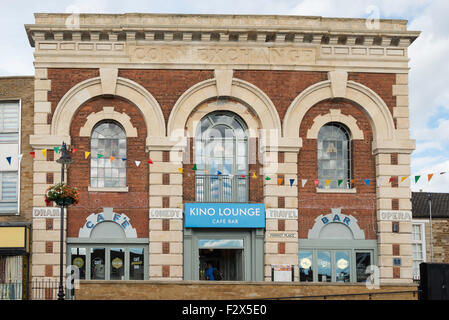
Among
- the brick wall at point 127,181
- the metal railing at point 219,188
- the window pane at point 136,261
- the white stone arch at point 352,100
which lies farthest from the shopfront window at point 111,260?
the white stone arch at point 352,100

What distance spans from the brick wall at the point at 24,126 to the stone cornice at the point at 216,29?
1863 mm

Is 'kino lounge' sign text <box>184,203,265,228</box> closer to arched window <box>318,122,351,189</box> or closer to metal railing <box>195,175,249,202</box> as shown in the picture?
metal railing <box>195,175,249,202</box>

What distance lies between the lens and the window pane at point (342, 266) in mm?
27203

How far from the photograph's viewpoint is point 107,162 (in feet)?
89.3

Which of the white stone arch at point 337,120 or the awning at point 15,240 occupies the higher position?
the white stone arch at point 337,120

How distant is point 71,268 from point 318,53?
12504mm

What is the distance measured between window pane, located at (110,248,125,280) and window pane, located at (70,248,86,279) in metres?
1.02

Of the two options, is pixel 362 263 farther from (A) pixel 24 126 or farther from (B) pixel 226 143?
(A) pixel 24 126

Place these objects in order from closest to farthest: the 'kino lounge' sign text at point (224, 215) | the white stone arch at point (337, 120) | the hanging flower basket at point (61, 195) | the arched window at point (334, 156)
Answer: the hanging flower basket at point (61, 195) < the 'kino lounge' sign text at point (224, 215) < the white stone arch at point (337, 120) < the arched window at point (334, 156)

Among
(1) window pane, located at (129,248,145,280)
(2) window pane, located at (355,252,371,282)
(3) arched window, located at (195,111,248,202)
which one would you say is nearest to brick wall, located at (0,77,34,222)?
(1) window pane, located at (129,248,145,280)

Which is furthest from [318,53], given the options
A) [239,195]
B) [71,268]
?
[71,268]

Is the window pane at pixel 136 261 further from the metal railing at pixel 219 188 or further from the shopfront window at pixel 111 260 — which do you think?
the metal railing at pixel 219 188

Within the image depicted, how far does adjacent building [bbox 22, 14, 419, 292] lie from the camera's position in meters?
26.7

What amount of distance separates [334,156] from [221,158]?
4463mm
